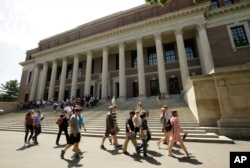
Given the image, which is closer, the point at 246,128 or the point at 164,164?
the point at 164,164

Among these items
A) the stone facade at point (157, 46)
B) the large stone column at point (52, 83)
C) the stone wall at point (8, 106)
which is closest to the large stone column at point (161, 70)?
the stone facade at point (157, 46)

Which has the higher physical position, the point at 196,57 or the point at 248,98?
the point at 196,57

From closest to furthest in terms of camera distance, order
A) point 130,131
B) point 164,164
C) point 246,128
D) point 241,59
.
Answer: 1. point 164,164
2. point 130,131
3. point 246,128
4. point 241,59

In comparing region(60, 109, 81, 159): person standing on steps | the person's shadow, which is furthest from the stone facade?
the person's shadow

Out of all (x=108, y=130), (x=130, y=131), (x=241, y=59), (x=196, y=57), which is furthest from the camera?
(x=196, y=57)

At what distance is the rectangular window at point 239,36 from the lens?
714 inches

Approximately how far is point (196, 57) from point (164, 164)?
2042 centimetres

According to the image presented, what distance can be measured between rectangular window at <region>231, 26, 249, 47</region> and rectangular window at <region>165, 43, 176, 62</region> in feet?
25.2

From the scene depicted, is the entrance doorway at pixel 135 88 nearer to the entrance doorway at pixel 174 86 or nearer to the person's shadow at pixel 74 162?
the entrance doorway at pixel 174 86

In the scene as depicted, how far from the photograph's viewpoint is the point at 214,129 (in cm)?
748

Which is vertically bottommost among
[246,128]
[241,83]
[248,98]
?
[246,128]

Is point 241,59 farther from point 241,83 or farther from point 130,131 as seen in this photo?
point 130,131

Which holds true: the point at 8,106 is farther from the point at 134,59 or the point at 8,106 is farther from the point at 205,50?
the point at 205,50

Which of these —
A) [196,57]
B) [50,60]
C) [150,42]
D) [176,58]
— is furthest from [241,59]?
[50,60]
